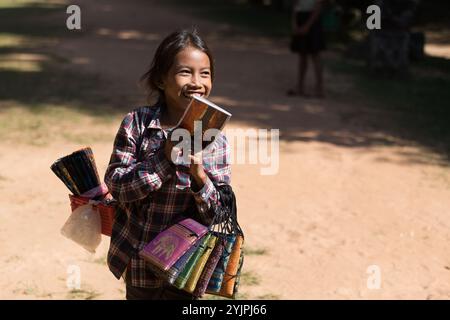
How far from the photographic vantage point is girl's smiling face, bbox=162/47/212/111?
262cm

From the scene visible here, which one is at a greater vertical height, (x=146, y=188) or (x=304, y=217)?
(x=146, y=188)

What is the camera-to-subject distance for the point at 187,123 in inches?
94.3

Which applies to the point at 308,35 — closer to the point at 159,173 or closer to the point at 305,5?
the point at 305,5

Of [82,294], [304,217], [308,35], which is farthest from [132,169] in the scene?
[308,35]

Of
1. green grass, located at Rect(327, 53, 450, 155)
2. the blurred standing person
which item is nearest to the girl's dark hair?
green grass, located at Rect(327, 53, 450, 155)

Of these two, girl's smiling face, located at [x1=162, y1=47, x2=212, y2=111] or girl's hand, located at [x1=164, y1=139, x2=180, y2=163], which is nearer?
girl's hand, located at [x1=164, y1=139, x2=180, y2=163]

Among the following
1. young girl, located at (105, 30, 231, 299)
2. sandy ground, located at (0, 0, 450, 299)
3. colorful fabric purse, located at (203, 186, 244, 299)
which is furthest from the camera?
sandy ground, located at (0, 0, 450, 299)

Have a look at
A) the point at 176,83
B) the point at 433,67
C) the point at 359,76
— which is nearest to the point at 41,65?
the point at 359,76

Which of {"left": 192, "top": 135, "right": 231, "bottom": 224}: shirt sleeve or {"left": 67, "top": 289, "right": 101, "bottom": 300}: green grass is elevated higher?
{"left": 192, "top": 135, "right": 231, "bottom": 224}: shirt sleeve

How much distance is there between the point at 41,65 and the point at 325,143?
5160mm

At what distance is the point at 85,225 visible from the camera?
9.35ft

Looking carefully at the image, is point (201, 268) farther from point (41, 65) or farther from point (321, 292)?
point (41, 65)

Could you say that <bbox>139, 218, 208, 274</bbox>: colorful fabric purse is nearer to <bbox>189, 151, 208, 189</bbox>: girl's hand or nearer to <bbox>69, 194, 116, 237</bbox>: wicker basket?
<bbox>189, 151, 208, 189</bbox>: girl's hand

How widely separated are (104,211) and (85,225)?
0.33 feet
